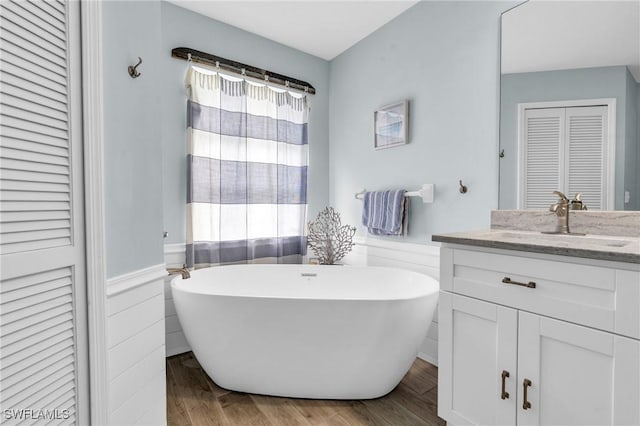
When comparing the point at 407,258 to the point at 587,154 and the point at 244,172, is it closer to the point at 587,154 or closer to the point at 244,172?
the point at 587,154

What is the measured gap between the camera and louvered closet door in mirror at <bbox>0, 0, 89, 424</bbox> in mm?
793

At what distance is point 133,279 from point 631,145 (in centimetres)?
209

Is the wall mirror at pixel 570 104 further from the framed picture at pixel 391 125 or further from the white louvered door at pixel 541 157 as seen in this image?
the framed picture at pixel 391 125

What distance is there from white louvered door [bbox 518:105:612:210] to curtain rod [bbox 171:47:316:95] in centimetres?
185

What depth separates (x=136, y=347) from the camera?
46.1 inches

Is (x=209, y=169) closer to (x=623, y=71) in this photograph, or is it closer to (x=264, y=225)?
(x=264, y=225)

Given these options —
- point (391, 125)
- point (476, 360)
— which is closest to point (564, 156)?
point (476, 360)

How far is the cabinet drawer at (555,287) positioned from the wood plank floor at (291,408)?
0.79 m

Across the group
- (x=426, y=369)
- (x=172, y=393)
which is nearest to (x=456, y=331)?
(x=426, y=369)

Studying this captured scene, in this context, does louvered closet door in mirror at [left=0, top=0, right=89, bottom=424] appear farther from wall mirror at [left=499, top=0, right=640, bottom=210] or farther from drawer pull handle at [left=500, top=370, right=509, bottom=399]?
wall mirror at [left=499, top=0, right=640, bottom=210]

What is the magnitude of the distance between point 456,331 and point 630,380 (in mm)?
516

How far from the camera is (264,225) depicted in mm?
2750

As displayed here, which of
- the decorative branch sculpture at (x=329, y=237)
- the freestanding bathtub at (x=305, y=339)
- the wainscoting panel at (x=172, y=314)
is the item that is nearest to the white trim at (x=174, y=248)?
the wainscoting panel at (x=172, y=314)

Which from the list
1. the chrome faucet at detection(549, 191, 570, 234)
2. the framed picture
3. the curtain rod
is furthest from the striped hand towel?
the curtain rod
